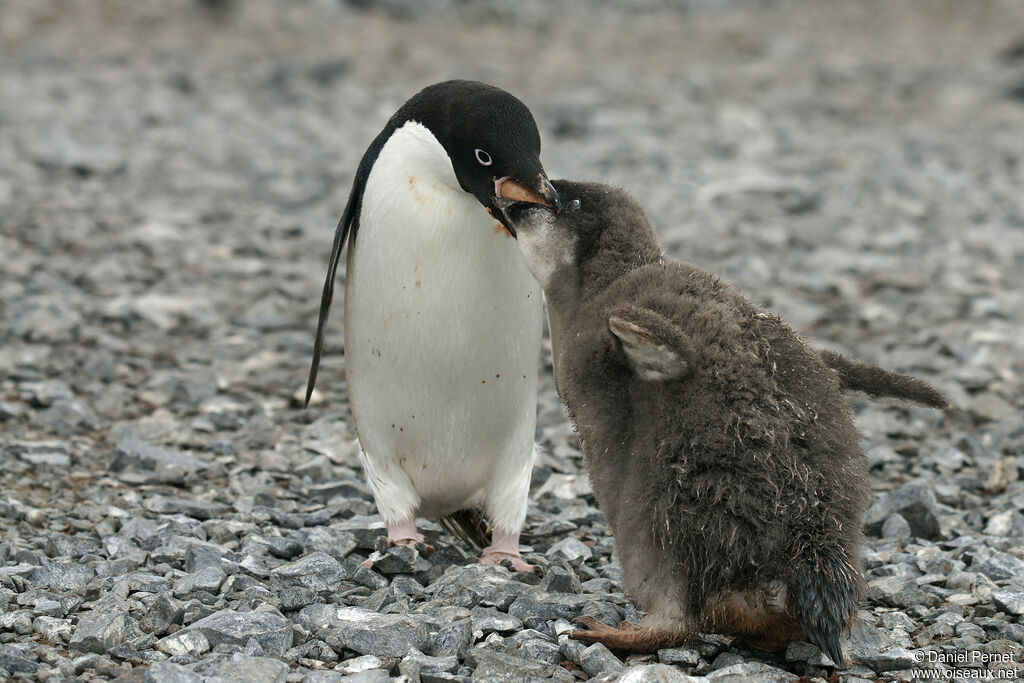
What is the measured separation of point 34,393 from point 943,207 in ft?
21.2

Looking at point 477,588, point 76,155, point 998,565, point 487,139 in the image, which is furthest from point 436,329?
point 76,155

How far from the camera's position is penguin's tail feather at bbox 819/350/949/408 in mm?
3467

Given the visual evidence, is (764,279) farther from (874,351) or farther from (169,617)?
(169,617)

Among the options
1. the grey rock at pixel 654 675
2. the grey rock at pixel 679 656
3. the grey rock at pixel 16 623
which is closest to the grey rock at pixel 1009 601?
the grey rock at pixel 679 656

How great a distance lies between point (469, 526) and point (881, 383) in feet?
5.84

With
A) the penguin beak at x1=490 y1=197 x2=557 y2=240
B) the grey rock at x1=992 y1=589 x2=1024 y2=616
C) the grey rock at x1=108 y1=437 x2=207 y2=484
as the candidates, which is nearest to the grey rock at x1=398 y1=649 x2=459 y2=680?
the penguin beak at x1=490 y1=197 x2=557 y2=240

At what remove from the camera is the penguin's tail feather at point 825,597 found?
3121mm

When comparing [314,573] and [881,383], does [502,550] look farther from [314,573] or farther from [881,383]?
[881,383]

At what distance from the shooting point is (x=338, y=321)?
721 cm

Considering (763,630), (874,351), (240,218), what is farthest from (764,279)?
(763,630)

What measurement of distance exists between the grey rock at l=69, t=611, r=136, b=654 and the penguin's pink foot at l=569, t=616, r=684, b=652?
1.17 m

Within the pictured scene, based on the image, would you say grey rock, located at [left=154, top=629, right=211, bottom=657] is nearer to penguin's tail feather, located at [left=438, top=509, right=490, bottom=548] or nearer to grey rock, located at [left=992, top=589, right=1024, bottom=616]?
penguin's tail feather, located at [left=438, top=509, right=490, bottom=548]

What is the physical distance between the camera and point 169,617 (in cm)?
344

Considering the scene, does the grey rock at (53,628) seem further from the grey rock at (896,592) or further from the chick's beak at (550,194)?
the grey rock at (896,592)
